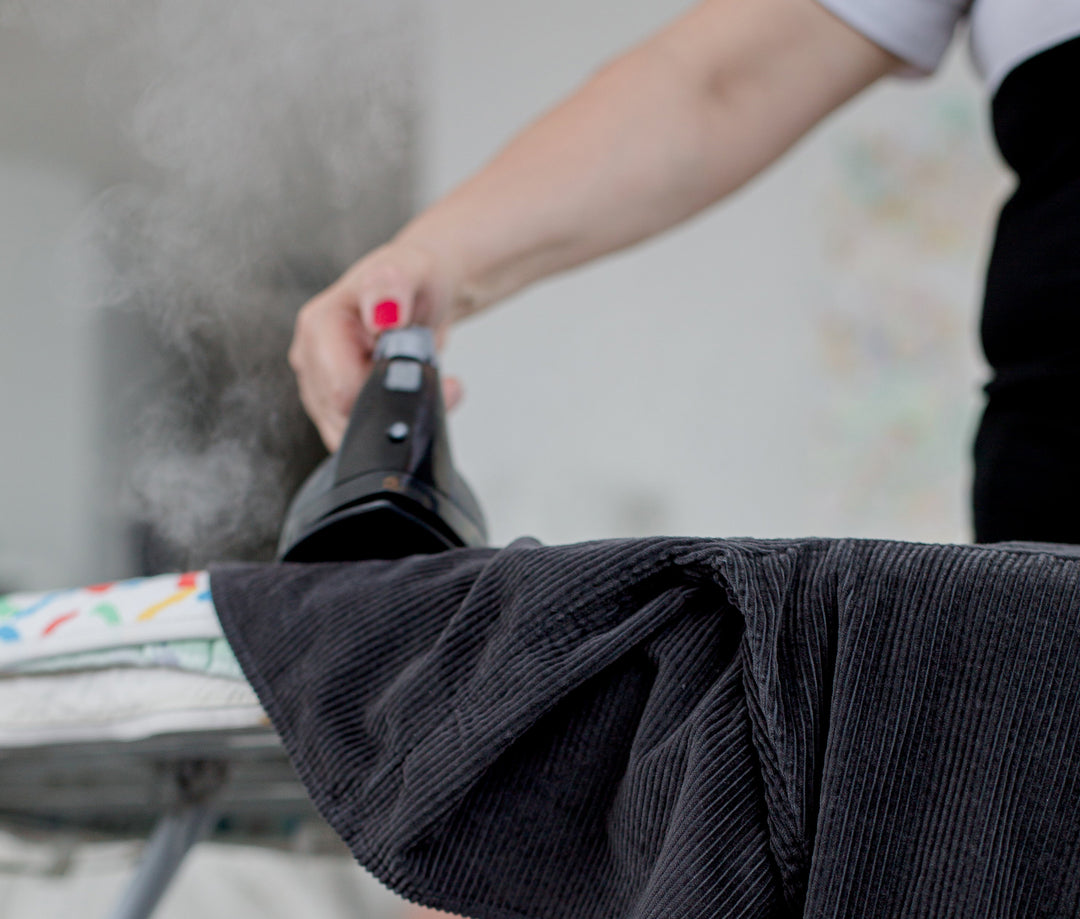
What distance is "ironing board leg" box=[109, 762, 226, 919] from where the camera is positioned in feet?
2.09

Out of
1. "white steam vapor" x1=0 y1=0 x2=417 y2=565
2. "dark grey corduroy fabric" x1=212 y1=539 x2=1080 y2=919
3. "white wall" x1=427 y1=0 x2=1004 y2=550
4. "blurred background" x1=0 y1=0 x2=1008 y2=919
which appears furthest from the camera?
"white wall" x1=427 y1=0 x2=1004 y2=550

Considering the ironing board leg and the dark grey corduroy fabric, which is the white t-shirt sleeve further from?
the ironing board leg

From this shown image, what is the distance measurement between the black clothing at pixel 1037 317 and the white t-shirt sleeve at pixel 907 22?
0.12 meters

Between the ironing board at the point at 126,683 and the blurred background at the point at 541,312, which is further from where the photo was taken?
the blurred background at the point at 541,312

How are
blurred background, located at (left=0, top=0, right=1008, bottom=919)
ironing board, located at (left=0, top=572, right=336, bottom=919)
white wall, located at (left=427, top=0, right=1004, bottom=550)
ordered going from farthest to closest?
1. white wall, located at (left=427, top=0, right=1004, bottom=550)
2. blurred background, located at (left=0, top=0, right=1008, bottom=919)
3. ironing board, located at (left=0, top=572, right=336, bottom=919)

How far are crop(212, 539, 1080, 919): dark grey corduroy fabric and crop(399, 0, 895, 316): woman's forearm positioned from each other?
1.16 ft

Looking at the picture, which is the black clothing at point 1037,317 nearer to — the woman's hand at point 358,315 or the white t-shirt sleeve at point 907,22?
the white t-shirt sleeve at point 907,22

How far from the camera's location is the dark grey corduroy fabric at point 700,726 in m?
0.29

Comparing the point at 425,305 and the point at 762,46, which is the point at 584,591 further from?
the point at 762,46

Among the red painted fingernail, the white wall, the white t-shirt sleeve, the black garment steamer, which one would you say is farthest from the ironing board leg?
the white wall

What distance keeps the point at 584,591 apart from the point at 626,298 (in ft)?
6.69

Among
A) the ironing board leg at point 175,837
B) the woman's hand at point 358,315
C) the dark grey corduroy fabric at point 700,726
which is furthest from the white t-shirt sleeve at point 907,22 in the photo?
the ironing board leg at point 175,837

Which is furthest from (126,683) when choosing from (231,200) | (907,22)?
(231,200)

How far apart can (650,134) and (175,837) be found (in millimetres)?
621
